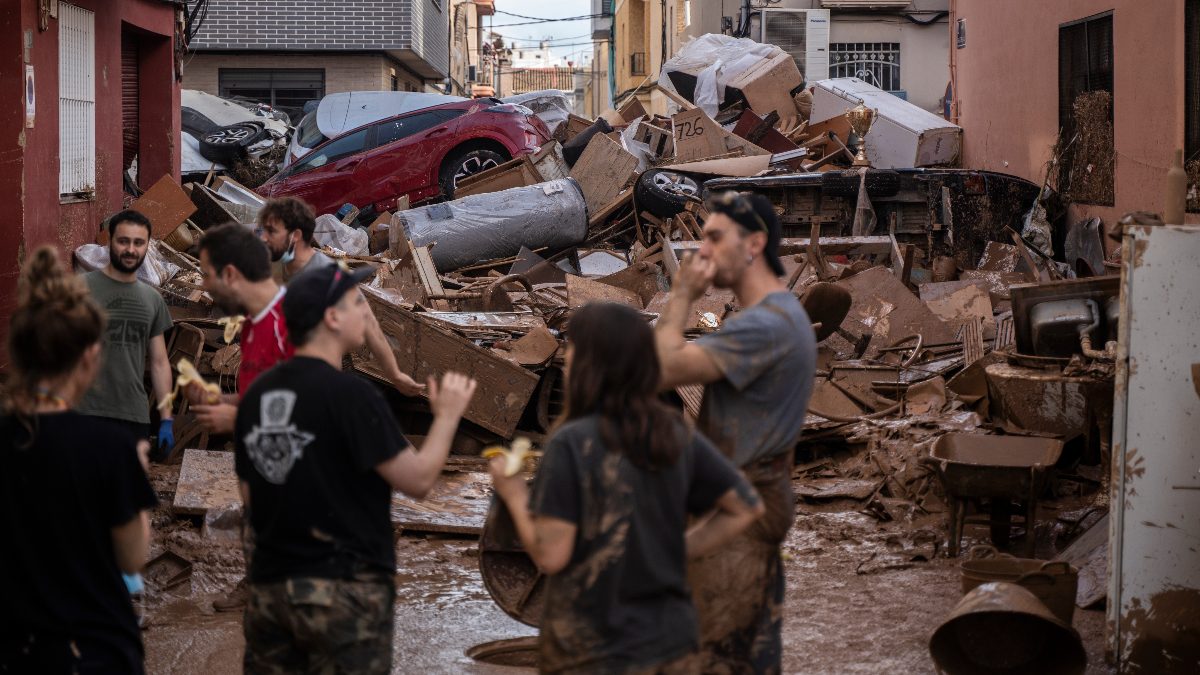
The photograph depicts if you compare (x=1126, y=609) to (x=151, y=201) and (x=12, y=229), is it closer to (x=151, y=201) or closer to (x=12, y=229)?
(x=12, y=229)

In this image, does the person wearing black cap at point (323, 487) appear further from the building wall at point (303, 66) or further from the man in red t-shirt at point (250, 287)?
the building wall at point (303, 66)

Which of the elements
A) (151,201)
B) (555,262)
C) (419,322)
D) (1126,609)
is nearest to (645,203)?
(555,262)

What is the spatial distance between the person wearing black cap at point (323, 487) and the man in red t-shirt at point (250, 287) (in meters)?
1.32

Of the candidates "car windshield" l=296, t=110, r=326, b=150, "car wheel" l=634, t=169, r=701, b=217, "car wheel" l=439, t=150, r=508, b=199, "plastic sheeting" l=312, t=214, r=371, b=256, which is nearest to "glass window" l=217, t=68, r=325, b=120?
"car windshield" l=296, t=110, r=326, b=150

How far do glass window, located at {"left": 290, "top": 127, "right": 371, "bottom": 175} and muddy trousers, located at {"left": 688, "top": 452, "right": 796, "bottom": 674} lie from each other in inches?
644

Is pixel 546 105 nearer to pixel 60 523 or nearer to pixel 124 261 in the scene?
pixel 124 261

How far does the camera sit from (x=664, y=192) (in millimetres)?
16078

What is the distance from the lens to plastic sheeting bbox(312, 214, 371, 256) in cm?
1617

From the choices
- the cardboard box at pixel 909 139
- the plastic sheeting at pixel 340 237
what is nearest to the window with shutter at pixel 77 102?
the plastic sheeting at pixel 340 237

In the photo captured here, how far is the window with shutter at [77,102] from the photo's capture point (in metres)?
10.9

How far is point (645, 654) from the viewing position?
3107 millimetres

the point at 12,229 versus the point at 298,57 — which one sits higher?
the point at 298,57

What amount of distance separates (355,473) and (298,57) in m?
27.9

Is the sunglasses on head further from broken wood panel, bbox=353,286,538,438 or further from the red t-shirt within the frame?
broken wood panel, bbox=353,286,538,438
